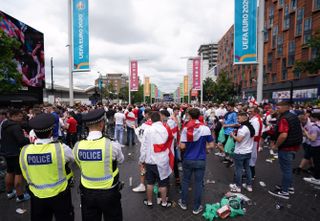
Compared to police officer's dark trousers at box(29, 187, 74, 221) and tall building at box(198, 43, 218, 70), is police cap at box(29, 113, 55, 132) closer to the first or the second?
police officer's dark trousers at box(29, 187, 74, 221)

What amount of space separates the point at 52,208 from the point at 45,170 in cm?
52

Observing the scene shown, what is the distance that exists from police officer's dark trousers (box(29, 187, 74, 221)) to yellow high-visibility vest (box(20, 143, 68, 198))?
0.07 metres

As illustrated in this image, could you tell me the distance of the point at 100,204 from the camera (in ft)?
7.05

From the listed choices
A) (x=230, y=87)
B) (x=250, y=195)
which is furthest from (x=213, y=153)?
(x=230, y=87)

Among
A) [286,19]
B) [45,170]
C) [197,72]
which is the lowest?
[45,170]

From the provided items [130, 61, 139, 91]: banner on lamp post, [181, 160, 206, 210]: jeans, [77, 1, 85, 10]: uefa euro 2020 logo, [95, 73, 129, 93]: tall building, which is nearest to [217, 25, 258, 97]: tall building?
[130, 61, 139, 91]: banner on lamp post

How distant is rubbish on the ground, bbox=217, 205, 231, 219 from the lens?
3.35 metres

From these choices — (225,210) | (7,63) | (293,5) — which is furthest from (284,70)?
(7,63)

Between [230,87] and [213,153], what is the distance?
27.9 meters

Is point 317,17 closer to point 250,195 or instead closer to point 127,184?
point 250,195

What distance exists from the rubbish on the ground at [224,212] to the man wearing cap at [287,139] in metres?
1.58

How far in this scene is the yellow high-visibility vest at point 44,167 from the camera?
2.08 meters

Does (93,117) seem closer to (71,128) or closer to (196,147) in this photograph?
(196,147)

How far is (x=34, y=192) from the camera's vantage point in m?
2.16
